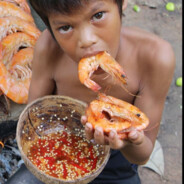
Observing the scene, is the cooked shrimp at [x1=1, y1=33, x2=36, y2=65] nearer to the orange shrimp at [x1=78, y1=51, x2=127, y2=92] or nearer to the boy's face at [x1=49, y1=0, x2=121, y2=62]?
the boy's face at [x1=49, y1=0, x2=121, y2=62]

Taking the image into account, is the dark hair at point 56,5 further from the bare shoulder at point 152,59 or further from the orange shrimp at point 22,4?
the orange shrimp at point 22,4

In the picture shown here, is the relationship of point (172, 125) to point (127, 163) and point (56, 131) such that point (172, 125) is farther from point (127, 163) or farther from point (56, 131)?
point (56, 131)

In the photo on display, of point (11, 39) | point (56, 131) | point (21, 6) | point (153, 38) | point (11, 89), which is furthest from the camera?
point (21, 6)

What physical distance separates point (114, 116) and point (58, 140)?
30.6 inches

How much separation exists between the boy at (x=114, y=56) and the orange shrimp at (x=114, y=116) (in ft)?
0.14

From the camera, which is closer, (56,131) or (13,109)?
(56,131)

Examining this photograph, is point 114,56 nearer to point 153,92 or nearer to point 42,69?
point 153,92

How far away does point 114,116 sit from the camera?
1739mm

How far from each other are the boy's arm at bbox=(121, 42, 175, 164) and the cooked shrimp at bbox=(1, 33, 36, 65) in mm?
1401

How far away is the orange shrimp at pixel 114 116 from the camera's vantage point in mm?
1658

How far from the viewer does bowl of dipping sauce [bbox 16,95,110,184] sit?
2.16 m

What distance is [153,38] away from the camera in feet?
7.07

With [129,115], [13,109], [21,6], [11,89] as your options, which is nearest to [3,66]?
[11,89]

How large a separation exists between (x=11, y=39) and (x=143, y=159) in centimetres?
169
